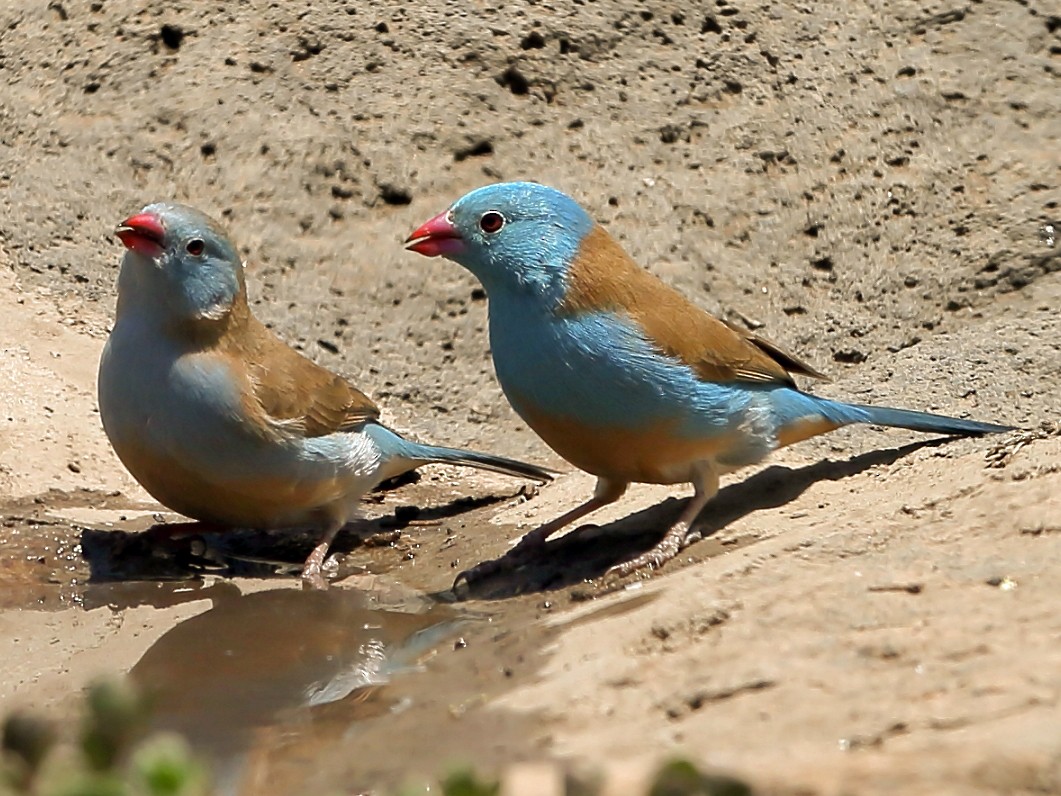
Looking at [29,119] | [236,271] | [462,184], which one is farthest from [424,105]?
Answer: [236,271]

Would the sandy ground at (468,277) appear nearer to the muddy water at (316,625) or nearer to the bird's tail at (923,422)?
the muddy water at (316,625)

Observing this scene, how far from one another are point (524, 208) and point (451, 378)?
2.71 meters

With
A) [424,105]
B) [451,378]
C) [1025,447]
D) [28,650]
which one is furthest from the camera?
[424,105]

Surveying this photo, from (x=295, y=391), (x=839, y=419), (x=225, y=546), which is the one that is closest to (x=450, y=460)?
(x=295, y=391)

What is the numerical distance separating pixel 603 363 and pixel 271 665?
5.20 feet

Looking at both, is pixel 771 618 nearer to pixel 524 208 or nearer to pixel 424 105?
pixel 524 208

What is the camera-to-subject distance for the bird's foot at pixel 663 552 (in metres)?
5.89

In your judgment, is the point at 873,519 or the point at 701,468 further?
the point at 701,468

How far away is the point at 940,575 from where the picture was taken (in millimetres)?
4609

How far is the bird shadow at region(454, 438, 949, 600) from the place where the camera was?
6074 mm

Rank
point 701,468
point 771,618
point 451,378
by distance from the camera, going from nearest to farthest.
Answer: point 771,618, point 701,468, point 451,378

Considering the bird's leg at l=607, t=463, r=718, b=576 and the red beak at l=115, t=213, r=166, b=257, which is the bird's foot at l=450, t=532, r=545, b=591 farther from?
the red beak at l=115, t=213, r=166, b=257

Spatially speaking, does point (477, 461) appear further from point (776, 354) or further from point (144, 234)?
point (144, 234)

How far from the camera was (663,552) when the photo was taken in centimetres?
596
